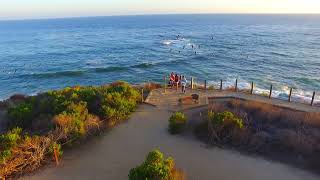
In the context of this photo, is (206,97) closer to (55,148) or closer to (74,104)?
(74,104)

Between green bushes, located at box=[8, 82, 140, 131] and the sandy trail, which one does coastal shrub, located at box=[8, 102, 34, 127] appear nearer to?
green bushes, located at box=[8, 82, 140, 131]

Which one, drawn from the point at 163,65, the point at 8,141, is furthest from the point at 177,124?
the point at 163,65

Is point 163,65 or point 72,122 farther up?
point 72,122

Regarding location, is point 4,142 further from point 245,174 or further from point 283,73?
point 283,73

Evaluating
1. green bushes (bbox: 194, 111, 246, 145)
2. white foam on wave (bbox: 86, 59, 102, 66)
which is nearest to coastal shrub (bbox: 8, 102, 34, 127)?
green bushes (bbox: 194, 111, 246, 145)

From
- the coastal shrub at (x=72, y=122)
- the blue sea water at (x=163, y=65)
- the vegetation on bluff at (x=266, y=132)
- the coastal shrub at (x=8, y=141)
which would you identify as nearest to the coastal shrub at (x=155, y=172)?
the vegetation on bluff at (x=266, y=132)

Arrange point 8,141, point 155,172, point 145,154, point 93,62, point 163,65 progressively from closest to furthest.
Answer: point 155,172, point 8,141, point 145,154, point 163,65, point 93,62

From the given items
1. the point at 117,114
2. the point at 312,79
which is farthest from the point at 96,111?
the point at 312,79

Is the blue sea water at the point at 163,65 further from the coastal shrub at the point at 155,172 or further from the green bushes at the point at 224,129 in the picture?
the coastal shrub at the point at 155,172
